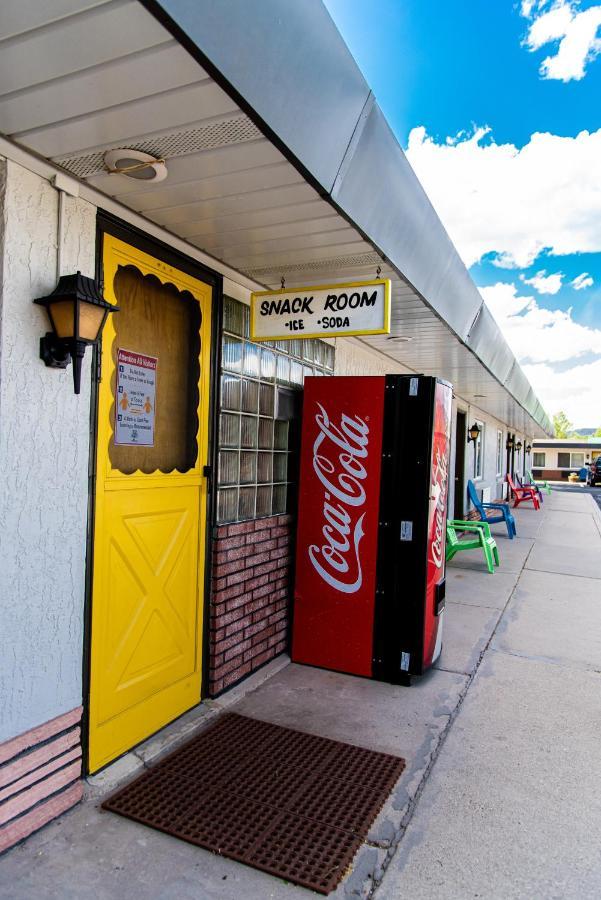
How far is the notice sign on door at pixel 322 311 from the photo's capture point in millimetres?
3252

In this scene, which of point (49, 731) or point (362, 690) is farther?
point (362, 690)

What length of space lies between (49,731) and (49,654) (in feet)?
1.08

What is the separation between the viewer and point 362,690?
400cm

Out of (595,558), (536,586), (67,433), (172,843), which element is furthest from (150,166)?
(595,558)

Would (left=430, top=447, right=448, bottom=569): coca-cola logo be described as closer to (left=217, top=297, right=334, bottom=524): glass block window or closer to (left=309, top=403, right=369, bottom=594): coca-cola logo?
(left=309, top=403, right=369, bottom=594): coca-cola logo

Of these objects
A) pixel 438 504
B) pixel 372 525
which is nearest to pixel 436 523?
pixel 438 504

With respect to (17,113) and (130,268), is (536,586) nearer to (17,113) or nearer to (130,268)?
(130,268)

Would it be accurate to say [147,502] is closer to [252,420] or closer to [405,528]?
[252,420]

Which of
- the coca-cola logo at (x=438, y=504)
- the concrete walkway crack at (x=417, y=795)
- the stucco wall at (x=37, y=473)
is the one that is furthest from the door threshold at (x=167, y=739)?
the coca-cola logo at (x=438, y=504)

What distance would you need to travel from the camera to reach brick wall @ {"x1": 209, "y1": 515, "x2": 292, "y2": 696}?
148 inches

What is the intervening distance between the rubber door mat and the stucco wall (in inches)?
26.0

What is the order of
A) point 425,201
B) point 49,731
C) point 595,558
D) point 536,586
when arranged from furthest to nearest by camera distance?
point 595,558, point 536,586, point 425,201, point 49,731

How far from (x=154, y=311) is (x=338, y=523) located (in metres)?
2.05

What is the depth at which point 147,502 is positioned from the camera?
3195 millimetres
